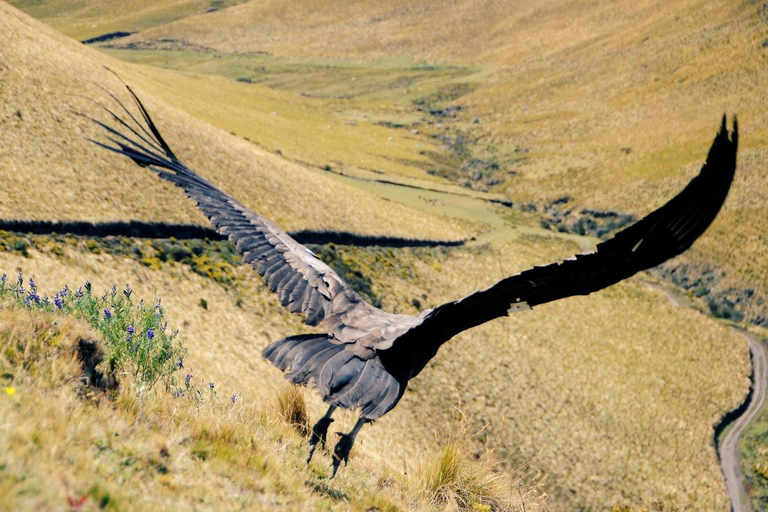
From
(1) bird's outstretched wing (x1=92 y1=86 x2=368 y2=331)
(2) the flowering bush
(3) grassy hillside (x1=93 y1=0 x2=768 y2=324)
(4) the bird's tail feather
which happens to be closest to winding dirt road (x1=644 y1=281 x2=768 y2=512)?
(3) grassy hillside (x1=93 y1=0 x2=768 y2=324)

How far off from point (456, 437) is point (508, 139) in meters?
81.9

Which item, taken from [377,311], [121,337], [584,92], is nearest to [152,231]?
[121,337]

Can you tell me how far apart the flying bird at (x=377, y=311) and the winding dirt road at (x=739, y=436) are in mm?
21054

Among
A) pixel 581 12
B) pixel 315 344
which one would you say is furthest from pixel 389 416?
pixel 581 12

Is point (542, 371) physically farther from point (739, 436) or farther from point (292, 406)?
point (292, 406)

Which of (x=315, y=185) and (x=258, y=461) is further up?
(x=258, y=461)

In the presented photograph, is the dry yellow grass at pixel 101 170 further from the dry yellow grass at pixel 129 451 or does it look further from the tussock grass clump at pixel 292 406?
the dry yellow grass at pixel 129 451

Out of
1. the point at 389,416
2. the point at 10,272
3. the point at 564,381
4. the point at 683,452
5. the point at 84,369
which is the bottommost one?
the point at 683,452

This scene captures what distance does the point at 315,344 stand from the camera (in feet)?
22.8

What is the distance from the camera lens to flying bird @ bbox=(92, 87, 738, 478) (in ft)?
16.8

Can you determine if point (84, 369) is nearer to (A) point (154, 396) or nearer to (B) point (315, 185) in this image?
(A) point (154, 396)

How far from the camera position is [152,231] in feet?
70.9

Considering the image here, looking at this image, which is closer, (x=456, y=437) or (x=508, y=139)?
(x=456, y=437)

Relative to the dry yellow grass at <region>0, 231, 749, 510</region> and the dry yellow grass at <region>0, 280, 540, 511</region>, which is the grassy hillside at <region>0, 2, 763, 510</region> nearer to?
the dry yellow grass at <region>0, 231, 749, 510</region>
